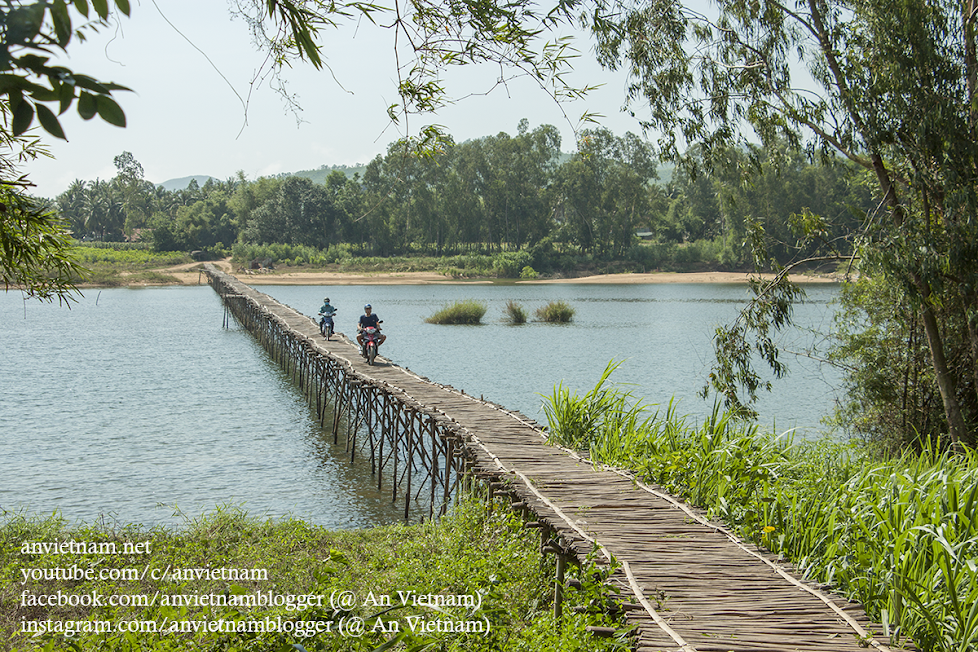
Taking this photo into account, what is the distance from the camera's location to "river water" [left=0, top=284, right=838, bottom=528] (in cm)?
1266

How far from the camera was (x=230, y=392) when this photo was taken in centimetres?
2266

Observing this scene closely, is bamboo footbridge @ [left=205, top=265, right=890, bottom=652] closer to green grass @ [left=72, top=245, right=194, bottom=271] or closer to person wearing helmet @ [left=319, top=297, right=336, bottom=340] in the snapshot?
person wearing helmet @ [left=319, top=297, right=336, bottom=340]

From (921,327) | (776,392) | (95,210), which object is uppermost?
(95,210)

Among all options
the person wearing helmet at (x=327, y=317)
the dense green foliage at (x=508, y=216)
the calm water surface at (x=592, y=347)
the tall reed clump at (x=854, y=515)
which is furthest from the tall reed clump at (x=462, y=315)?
the tall reed clump at (x=854, y=515)

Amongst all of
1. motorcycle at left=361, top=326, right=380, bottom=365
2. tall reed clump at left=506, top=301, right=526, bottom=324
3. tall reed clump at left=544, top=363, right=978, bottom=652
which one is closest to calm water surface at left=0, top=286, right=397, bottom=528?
motorcycle at left=361, top=326, right=380, bottom=365

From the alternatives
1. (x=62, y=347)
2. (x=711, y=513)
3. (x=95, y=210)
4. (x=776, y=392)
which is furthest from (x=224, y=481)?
(x=95, y=210)

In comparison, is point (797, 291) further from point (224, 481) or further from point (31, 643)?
point (31, 643)

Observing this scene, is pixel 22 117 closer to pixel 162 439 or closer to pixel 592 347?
pixel 162 439

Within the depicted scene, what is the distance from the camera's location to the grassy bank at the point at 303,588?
15.6 ft

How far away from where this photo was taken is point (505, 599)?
6250 millimetres

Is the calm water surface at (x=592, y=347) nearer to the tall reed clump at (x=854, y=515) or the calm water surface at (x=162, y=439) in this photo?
the tall reed clump at (x=854, y=515)

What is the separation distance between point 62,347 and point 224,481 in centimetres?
2337

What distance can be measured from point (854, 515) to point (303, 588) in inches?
184

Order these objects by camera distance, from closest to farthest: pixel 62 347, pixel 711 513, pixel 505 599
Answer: pixel 505 599, pixel 711 513, pixel 62 347
